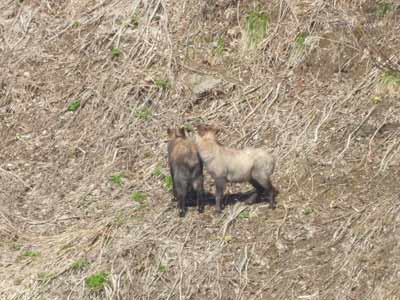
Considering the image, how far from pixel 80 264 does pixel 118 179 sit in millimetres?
1760

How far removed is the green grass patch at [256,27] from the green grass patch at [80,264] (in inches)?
169

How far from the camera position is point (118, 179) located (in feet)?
33.8

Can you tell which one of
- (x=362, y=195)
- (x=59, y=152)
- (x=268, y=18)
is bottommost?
(x=59, y=152)

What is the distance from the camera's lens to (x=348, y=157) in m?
9.77

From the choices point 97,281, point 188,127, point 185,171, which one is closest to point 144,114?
point 188,127

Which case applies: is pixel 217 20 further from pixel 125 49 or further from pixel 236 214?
pixel 236 214

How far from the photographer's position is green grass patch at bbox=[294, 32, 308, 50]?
11299 mm

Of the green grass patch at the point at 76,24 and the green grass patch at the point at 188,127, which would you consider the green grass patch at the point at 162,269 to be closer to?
the green grass patch at the point at 188,127

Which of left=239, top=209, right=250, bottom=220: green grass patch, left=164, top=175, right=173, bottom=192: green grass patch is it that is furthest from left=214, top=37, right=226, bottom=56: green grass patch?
left=239, top=209, right=250, bottom=220: green grass patch

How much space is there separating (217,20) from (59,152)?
304cm

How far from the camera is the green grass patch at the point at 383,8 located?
11421 millimetres

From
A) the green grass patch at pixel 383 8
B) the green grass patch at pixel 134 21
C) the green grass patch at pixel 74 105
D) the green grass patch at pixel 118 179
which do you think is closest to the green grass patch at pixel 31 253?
the green grass patch at pixel 118 179

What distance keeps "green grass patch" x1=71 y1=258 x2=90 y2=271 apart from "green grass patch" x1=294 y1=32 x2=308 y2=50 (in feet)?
14.3

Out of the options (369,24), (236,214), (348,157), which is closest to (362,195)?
(348,157)
